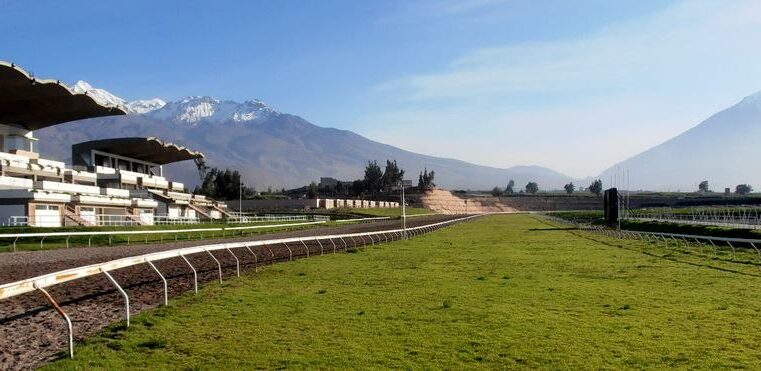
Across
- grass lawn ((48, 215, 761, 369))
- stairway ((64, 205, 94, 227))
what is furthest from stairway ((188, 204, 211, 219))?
grass lawn ((48, 215, 761, 369))

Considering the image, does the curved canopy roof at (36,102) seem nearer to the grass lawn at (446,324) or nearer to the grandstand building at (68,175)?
the grandstand building at (68,175)

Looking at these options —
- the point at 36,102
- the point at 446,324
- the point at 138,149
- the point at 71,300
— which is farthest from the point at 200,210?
the point at 446,324

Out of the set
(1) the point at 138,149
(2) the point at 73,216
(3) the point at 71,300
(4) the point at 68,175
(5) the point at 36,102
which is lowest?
(3) the point at 71,300

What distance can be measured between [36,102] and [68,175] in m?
8.16

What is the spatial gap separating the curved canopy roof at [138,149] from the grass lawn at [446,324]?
6516 cm

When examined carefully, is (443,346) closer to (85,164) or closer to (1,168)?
(1,168)

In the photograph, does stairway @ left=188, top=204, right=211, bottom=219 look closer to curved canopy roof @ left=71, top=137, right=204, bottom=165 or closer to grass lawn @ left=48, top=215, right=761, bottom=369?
curved canopy roof @ left=71, top=137, right=204, bottom=165

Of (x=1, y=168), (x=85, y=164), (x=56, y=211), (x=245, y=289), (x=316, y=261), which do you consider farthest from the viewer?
(x=85, y=164)

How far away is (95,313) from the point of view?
10.9 metres

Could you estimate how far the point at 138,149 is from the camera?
81062mm

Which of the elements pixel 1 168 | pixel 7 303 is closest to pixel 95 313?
pixel 7 303

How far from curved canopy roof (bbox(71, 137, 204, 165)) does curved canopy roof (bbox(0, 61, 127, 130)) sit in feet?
25.0

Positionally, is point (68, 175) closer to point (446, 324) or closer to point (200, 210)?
point (200, 210)

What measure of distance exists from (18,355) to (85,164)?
72.1m
